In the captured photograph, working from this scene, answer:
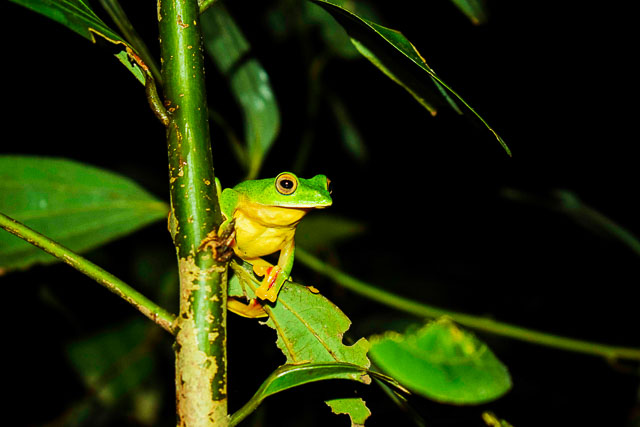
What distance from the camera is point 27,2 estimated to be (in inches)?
29.5

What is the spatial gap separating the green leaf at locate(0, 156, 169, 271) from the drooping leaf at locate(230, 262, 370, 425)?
2.91 ft

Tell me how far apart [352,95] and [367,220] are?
3.15ft

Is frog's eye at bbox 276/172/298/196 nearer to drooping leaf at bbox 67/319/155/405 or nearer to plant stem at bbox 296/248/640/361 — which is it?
plant stem at bbox 296/248/640/361

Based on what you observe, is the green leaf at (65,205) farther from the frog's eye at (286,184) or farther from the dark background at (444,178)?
the dark background at (444,178)

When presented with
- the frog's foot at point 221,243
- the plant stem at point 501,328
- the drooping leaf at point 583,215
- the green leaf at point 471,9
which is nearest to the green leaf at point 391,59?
the frog's foot at point 221,243

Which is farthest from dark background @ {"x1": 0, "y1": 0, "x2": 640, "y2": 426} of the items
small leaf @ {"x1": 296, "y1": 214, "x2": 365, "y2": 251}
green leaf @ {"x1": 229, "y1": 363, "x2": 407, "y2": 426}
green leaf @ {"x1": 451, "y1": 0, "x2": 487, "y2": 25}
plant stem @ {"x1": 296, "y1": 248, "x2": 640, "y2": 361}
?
green leaf @ {"x1": 229, "y1": 363, "x2": 407, "y2": 426}

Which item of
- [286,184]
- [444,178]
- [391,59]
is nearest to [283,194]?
[286,184]

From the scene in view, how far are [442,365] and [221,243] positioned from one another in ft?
2.33

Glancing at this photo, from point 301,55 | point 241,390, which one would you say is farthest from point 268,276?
point 301,55

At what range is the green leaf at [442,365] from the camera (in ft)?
3.72

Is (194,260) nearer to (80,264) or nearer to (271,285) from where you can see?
(80,264)

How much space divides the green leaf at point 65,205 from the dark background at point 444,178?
3.79ft

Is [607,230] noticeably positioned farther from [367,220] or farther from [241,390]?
[241,390]

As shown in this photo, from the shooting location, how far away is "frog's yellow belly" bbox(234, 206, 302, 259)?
1410 millimetres
